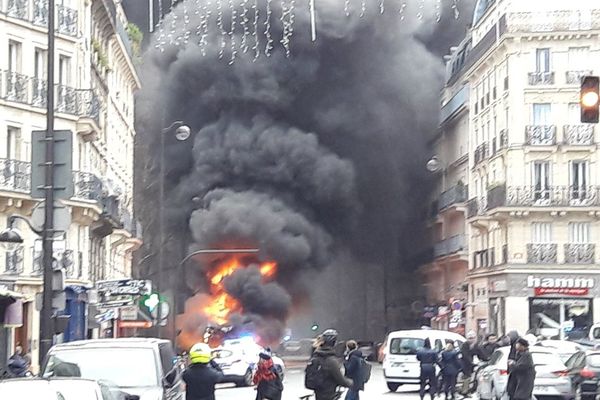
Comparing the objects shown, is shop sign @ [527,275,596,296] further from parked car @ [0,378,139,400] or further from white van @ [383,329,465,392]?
parked car @ [0,378,139,400]

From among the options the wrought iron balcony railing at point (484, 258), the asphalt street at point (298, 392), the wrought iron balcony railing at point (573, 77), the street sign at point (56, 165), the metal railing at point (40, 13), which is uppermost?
the wrought iron balcony railing at point (573, 77)

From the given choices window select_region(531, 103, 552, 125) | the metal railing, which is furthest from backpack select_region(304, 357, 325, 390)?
window select_region(531, 103, 552, 125)

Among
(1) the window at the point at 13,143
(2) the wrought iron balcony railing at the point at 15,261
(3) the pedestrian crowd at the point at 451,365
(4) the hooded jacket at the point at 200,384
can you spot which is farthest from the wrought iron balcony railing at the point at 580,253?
(4) the hooded jacket at the point at 200,384

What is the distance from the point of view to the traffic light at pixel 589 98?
56.9 ft

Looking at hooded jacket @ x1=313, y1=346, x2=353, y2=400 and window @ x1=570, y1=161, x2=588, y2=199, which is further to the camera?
window @ x1=570, y1=161, x2=588, y2=199

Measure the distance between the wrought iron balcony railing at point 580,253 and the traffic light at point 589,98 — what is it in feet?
119

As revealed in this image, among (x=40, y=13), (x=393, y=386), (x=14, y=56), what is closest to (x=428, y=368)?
(x=393, y=386)

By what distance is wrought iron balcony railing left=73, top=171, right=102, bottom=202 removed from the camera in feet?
133

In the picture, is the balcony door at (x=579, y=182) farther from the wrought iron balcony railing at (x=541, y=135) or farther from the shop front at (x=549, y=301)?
the shop front at (x=549, y=301)

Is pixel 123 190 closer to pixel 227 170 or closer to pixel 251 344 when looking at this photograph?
pixel 227 170

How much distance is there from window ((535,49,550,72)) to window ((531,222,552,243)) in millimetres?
6407

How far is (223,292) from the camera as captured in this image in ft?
188

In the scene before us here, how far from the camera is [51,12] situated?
2125 cm

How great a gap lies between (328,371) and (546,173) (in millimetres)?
38595
